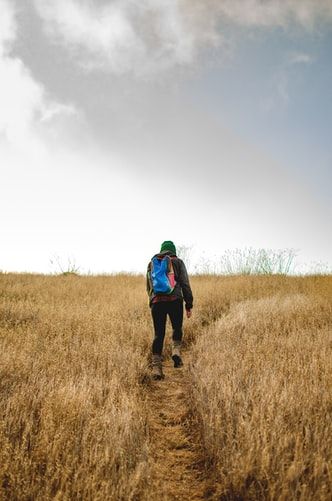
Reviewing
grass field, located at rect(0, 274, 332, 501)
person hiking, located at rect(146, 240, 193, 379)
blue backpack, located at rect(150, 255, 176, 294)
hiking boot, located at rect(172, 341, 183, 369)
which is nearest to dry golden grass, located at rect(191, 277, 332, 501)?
grass field, located at rect(0, 274, 332, 501)

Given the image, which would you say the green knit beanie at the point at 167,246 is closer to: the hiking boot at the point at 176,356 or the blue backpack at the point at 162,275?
the blue backpack at the point at 162,275

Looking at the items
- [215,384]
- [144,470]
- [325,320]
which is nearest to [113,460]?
[144,470]

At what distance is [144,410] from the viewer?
3.54 meters

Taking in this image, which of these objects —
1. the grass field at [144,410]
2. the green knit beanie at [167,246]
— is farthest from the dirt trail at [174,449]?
the green knit beanie at [167,246]

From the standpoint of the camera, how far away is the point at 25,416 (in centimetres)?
290

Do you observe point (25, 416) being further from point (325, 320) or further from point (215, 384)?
point (325, 320)

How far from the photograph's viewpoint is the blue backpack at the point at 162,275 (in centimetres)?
511

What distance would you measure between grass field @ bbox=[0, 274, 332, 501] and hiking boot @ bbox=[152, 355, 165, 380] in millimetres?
266

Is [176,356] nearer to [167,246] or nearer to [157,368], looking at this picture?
[157,368]

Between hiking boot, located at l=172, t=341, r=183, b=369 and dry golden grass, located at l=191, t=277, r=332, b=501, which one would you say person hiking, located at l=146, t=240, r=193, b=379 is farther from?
dry golden grass, located at l=191, t=277, r=332, b=501

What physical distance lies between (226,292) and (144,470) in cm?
758

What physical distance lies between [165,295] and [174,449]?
7.86 ft

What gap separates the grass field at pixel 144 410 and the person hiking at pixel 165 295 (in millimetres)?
370

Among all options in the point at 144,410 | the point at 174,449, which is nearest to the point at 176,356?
the point at 144,410
